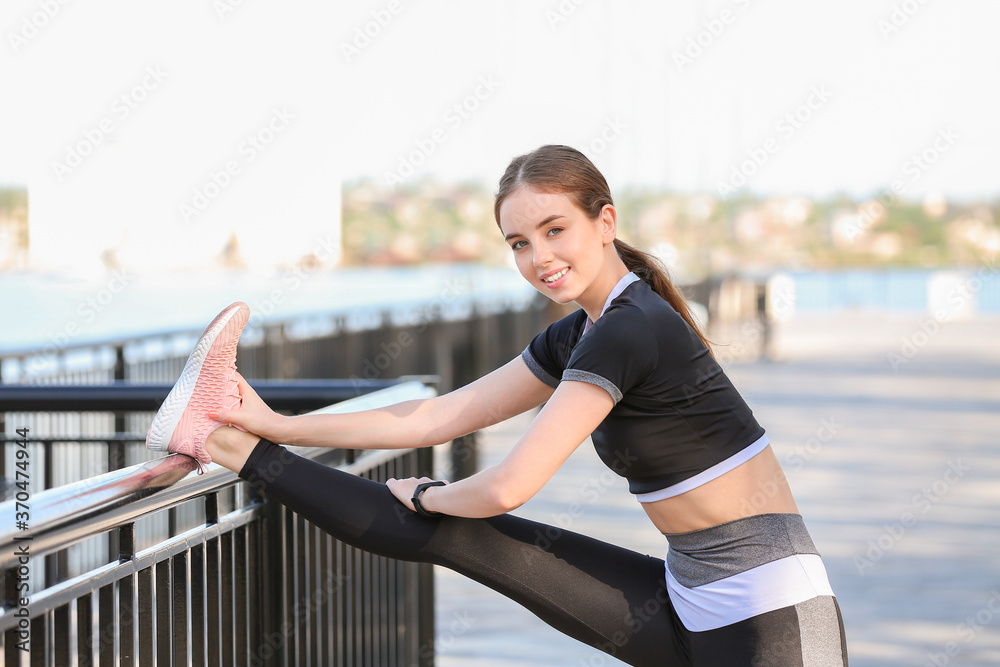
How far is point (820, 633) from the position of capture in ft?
6.11

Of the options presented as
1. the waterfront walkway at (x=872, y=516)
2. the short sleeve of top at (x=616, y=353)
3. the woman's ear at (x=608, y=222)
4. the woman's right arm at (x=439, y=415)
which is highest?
the woman's ear at (x=608, y=222)

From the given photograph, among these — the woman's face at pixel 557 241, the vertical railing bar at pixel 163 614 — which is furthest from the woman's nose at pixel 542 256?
the vertical railing bar at pixel 163 614

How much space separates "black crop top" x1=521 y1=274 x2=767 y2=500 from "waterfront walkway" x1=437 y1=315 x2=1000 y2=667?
608mm

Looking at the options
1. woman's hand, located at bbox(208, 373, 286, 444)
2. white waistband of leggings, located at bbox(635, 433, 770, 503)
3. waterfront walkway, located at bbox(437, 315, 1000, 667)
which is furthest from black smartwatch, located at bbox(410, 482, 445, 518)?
waterfront walkway, located at bbox(437, 315, 1000, 667)

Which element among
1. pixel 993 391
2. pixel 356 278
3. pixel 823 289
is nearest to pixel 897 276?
pixel 823 289

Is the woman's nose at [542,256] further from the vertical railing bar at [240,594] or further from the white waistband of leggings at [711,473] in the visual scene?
the vertical railing bar at [240,594]

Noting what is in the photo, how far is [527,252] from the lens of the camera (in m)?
2.14

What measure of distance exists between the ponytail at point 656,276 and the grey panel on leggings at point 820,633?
1.82ft

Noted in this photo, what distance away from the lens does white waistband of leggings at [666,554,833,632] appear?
1.88 m

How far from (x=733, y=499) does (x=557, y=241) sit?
24.8 inches

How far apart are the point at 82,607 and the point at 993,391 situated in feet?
43.9

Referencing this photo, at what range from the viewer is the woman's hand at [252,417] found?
2006mm

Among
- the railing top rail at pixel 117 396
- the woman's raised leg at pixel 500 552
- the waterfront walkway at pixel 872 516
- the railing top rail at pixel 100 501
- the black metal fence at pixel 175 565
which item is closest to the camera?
the railing top rail at pixel 100 501

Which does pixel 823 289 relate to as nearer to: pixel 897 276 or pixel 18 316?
pixel 897 276
